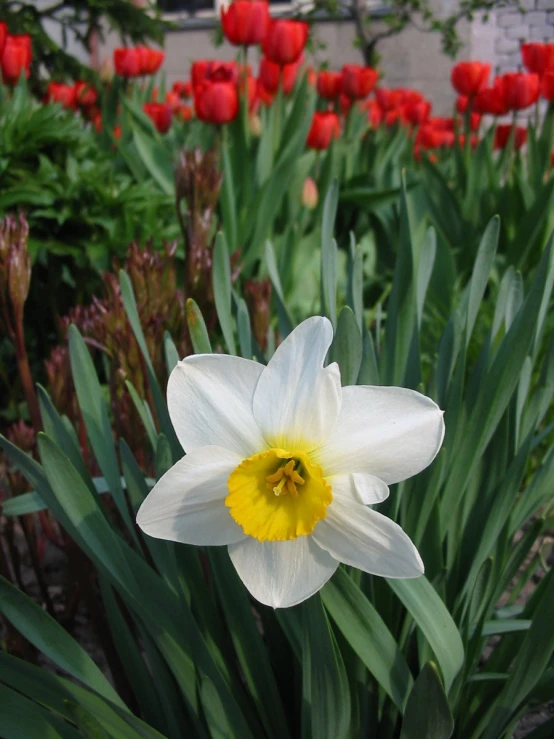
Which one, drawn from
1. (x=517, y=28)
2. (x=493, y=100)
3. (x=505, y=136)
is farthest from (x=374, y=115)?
(x=517, y=28)

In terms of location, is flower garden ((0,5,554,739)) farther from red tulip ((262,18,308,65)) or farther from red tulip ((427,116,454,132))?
red tulip ((427,116,454,132))

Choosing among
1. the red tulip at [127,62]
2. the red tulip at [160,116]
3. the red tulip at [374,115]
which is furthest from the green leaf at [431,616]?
the red tulip at [127,62]

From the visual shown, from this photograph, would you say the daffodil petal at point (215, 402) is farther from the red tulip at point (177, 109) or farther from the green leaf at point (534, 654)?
the red tulip at point (177, 109)

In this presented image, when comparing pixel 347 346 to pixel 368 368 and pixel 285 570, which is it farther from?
pixel 285 570

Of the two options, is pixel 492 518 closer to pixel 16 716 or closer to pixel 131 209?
pixel 16 716

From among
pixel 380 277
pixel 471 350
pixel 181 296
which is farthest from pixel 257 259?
pixel 181 296
